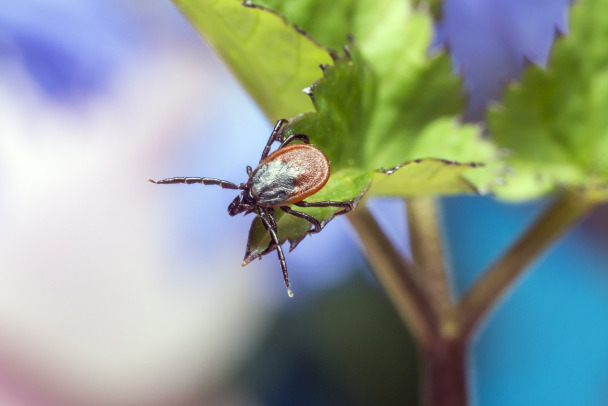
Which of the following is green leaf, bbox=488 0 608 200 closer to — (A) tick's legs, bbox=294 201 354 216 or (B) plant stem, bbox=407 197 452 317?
(B) plant stem, bbox=407 197 452 317

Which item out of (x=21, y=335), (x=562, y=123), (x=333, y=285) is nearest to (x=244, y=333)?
(x=333, y=285)

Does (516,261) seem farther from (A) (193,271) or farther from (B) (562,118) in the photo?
(A) (193,271)

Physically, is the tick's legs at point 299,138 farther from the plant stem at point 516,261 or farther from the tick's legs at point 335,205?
the plant stem at point 516,261

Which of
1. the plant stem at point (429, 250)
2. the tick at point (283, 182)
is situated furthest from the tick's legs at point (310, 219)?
the plant stem at point (429, 250)

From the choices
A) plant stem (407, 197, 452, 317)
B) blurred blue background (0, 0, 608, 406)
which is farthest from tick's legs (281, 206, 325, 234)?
blurred blue background (0, 0, 608, 406)

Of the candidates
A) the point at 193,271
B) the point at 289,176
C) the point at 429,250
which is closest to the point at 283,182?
the point at 289,176

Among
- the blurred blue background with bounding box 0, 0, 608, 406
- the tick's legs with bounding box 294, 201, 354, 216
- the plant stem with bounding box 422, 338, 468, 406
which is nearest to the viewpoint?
the tick's legs with bounding box 294, 201, 354, 216
